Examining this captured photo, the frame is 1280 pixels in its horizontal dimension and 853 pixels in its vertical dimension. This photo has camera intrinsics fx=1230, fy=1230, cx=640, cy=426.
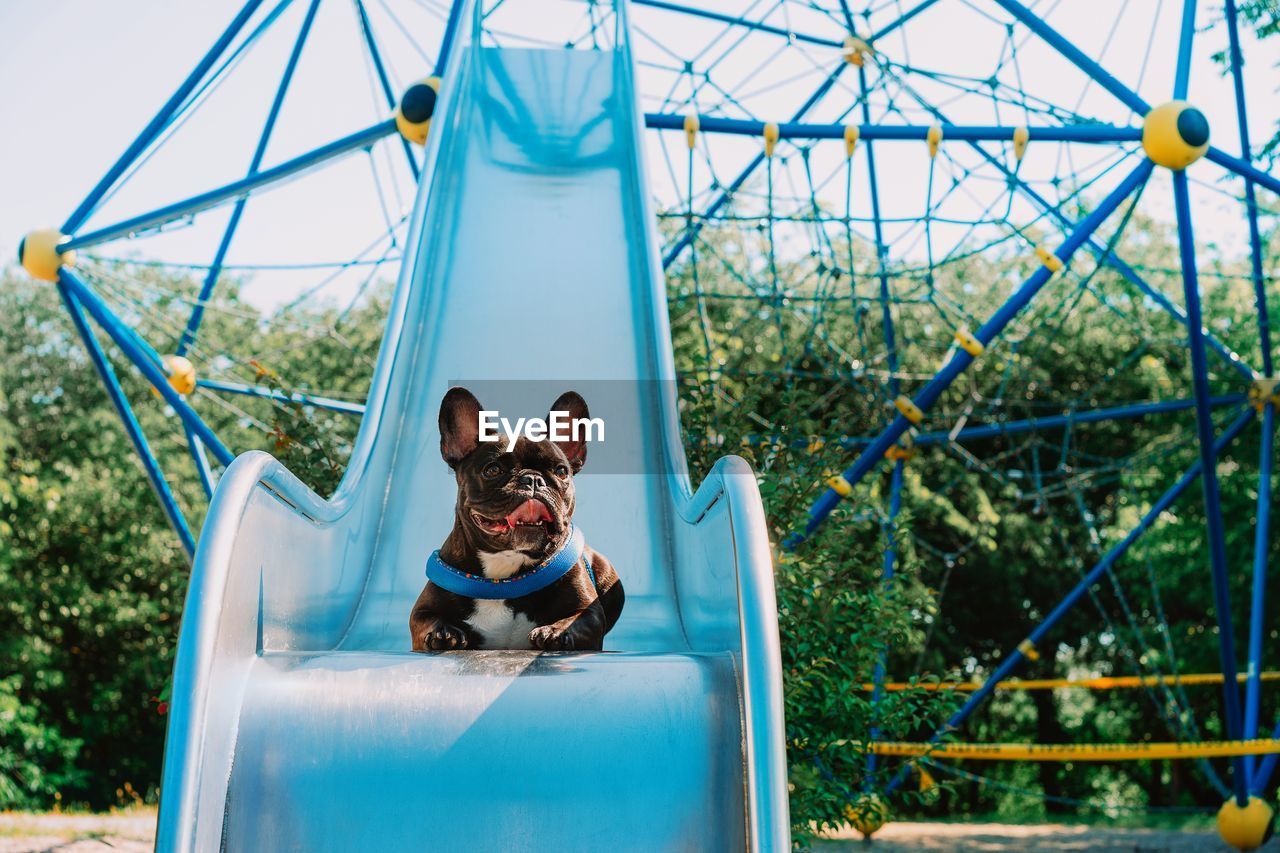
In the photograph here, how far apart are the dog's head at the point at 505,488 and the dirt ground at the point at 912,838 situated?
606 cm

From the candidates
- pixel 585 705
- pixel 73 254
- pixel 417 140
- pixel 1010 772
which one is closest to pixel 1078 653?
pixel 1010 772

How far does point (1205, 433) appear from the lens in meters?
6.25

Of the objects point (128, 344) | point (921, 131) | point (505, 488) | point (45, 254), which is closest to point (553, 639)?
point (505, 488)

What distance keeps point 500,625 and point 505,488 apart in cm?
37

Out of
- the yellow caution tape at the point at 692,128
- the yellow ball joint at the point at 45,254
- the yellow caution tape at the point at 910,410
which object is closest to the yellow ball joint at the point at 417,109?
the yellow caution tape at the point at 692,128

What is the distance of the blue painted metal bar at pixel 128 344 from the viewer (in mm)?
6613

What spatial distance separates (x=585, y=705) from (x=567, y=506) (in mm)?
758

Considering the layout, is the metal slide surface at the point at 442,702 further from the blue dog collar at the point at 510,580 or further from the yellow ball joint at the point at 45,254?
the yellow ball joint at the point at 45,254

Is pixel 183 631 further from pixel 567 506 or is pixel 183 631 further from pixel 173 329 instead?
pixel 173 329

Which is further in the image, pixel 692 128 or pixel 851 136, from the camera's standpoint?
pixel 692 128

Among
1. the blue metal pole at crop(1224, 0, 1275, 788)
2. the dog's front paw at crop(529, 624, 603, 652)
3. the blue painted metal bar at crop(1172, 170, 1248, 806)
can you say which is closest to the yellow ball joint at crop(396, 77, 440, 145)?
the blue painted metal bar at crop(1172, 170, 1248, 806)

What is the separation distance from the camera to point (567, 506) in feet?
10.9

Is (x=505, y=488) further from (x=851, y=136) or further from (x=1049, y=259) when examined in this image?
(x=1049, y=259)

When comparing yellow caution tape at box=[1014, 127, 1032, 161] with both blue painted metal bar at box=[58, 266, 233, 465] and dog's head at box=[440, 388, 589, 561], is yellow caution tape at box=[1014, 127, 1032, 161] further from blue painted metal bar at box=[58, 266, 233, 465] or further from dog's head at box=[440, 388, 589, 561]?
blue painted metal bar at box=[58, 266, 233, 465]
